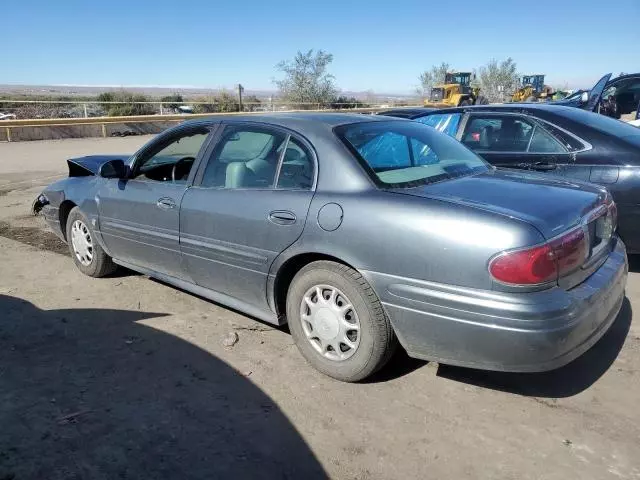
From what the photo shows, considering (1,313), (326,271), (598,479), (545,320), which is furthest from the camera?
(1,313)

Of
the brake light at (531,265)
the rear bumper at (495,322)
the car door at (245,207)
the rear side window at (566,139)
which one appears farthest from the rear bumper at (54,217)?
the rear side window at (566,139)

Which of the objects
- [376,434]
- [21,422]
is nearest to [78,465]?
[21,422]

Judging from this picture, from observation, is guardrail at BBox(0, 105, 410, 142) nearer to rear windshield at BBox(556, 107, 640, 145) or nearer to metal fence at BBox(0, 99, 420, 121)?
metal fence at BBox(0, 99, 420, 121)

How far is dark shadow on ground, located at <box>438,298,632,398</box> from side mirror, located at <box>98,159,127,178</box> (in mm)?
2951

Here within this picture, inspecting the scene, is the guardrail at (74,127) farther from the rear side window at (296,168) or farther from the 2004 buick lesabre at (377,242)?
the rear side window at (296,168)

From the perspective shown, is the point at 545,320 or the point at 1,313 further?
the point at 1,313

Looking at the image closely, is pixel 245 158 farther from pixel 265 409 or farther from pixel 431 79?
pixel 431 79

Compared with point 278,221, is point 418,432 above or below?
below

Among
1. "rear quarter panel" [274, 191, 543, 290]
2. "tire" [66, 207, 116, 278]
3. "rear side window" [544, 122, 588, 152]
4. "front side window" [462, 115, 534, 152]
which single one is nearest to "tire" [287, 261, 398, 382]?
"rear quarter panel" [274, 191, 543, 290]

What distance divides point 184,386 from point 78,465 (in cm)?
78

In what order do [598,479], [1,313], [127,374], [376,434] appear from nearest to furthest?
[598,479] < [376,434] < [127,374] < [1,313]

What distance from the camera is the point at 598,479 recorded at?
2301mm

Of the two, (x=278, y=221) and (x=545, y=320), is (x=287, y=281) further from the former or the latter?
(x=545, y=320)

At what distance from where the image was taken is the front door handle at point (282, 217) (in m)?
3.17
